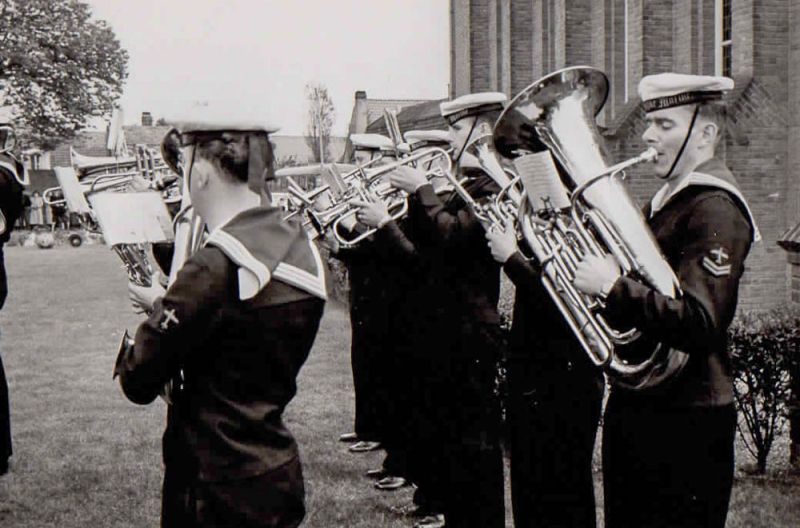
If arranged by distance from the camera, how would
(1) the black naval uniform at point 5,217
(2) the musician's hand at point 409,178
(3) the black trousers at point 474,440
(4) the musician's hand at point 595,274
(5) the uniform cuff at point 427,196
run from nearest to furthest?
1. (4) the musician's hand at point 595,274
2. (3) the black trousers at point 474,440
3. (5) the uniform cuff at point 427,196
4. (2) the musician's hand at point 409,178
5. (1) the black naval uniform at point 5,217

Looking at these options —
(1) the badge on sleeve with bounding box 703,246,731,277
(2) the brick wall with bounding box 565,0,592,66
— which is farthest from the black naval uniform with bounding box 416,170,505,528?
(2) the brick wall with bounding box 565,0,592,66

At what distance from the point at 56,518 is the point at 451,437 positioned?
8.23ft

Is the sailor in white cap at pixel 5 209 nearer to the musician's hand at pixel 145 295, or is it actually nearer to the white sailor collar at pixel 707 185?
the musician's hand at pixel 145 295

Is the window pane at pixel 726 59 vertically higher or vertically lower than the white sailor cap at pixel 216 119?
higher

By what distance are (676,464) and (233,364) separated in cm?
160

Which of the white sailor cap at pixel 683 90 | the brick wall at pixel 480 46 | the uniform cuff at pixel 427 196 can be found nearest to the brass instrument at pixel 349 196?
the uniform cuff at pixel 427 196

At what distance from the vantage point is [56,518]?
6.03 meters

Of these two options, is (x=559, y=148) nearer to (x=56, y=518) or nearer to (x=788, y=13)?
(x=56, y=518)

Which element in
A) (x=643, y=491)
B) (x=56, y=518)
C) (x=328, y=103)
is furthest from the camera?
(x=328, y=103)

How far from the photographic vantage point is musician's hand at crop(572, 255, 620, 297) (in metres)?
3.43

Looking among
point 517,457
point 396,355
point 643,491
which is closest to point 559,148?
point 643,491

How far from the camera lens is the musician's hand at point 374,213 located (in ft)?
19.2

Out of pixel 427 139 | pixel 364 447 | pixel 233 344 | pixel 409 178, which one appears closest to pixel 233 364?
pixel 233 344

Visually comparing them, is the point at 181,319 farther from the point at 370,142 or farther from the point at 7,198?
the point at 370,142
